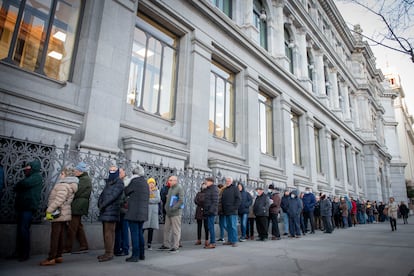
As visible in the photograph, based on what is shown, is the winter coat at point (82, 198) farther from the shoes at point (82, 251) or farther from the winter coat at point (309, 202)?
the winter coat at point (309, 202)

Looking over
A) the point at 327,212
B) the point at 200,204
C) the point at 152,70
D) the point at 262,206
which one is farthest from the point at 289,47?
the point at 200,204

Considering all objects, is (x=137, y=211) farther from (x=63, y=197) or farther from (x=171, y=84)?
(x=171, y=84)

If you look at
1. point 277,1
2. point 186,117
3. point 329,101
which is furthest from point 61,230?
point 329,101

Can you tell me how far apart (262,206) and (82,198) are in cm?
592

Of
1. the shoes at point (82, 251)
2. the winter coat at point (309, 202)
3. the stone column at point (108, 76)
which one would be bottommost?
the shoes at point (82, 251)

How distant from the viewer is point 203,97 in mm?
12703

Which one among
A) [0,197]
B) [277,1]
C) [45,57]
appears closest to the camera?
[0,197]

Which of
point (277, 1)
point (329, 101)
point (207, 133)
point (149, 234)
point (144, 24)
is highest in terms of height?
point (277, 1)

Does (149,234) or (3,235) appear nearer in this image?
(3,235)

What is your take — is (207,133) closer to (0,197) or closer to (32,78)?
(32,78)

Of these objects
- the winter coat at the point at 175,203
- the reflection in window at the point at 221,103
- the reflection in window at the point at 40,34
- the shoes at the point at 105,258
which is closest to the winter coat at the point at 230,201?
the winter coat at the point at 175,203

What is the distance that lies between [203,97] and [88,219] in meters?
7.17

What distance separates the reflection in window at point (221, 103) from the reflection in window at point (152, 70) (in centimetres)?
241

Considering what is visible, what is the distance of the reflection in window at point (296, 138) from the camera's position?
68.2 ft
